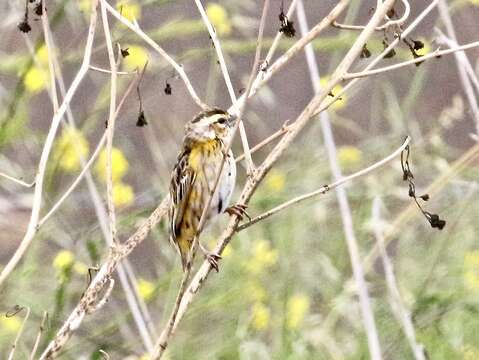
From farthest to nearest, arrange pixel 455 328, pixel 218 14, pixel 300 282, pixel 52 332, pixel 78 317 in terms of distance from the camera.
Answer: pixel 218 14 < pixel 300 282 < pixel 455 328 < pixel 52 332 < pixel 78 317

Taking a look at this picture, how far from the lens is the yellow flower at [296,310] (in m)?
4.56

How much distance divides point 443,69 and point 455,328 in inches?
225

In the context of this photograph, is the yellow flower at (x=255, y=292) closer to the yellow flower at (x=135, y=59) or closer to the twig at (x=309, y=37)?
the yellow flower at (x=135, y=59)

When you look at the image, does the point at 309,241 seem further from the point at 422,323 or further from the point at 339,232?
the point at 422,323

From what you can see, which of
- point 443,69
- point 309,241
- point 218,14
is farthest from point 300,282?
point 443,69

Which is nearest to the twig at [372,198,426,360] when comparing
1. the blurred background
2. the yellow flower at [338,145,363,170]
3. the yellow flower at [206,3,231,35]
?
the blurred background

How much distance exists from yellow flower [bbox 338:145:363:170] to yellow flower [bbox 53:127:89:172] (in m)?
1.19

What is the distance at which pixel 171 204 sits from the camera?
352cm

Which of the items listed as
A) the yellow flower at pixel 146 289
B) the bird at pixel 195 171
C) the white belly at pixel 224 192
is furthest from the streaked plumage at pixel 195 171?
the yellow flower at pixel 146 289

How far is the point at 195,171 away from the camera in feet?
12.6

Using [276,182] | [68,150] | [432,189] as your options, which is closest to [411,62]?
[432,189]

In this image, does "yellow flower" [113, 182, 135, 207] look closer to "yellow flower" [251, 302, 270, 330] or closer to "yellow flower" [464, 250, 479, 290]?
"yellow flower" [251, 302, 270, 330]

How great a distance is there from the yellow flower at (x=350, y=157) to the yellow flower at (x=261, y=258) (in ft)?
2.00

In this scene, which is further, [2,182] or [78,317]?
[2,182]
